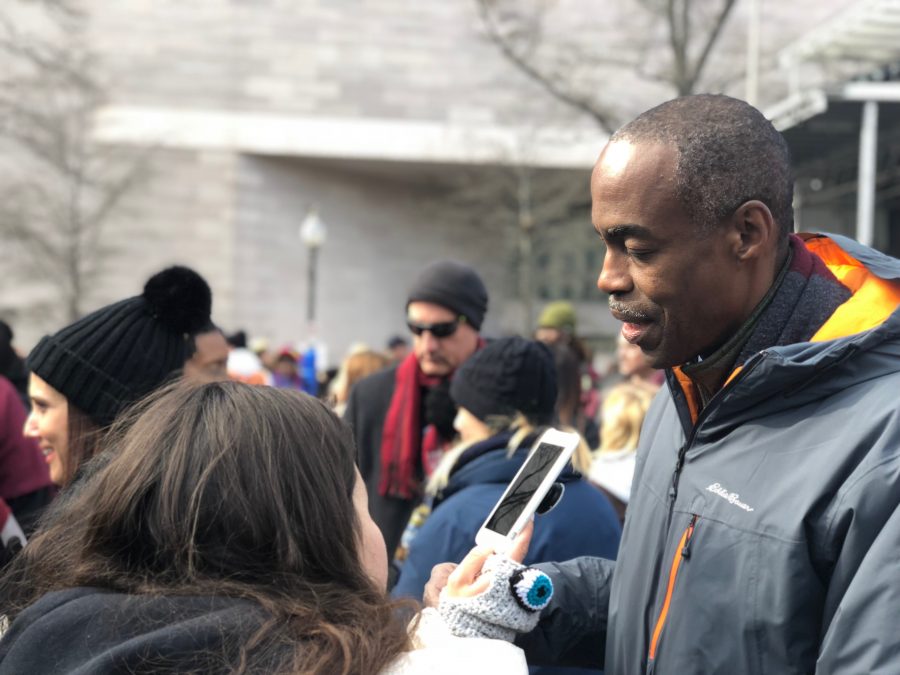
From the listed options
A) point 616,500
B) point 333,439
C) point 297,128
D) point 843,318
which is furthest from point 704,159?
point 297,128

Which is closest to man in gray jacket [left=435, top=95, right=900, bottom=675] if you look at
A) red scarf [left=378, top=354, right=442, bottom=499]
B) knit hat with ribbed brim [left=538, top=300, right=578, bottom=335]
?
red scarf [left=378, top=354, right=442, bottom=499]

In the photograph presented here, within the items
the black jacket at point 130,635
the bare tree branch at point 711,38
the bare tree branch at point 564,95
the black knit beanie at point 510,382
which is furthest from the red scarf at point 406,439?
the bare tree branch at point 564,95

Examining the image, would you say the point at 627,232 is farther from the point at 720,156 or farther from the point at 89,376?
the point at 89,376

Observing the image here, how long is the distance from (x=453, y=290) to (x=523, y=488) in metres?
3.13

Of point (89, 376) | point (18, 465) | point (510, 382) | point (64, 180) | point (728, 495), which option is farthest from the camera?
point (64, 180)

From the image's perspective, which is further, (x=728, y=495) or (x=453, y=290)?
(x=453, y=290)

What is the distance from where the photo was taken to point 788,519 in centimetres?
182

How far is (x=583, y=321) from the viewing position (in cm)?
3481

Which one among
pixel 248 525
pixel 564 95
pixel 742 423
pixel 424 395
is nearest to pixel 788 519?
pixel 742 423

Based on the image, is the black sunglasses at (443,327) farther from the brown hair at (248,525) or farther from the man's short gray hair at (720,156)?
the brown hair at (248,525)

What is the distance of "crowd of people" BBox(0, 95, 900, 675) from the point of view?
1704mm

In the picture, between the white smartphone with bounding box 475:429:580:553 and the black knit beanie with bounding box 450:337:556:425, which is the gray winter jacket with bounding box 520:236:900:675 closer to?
the white smartphone with bounding box 475:429:580:553

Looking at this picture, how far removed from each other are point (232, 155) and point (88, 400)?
29.7 metres

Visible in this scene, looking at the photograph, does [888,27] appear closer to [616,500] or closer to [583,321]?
[616,500]
